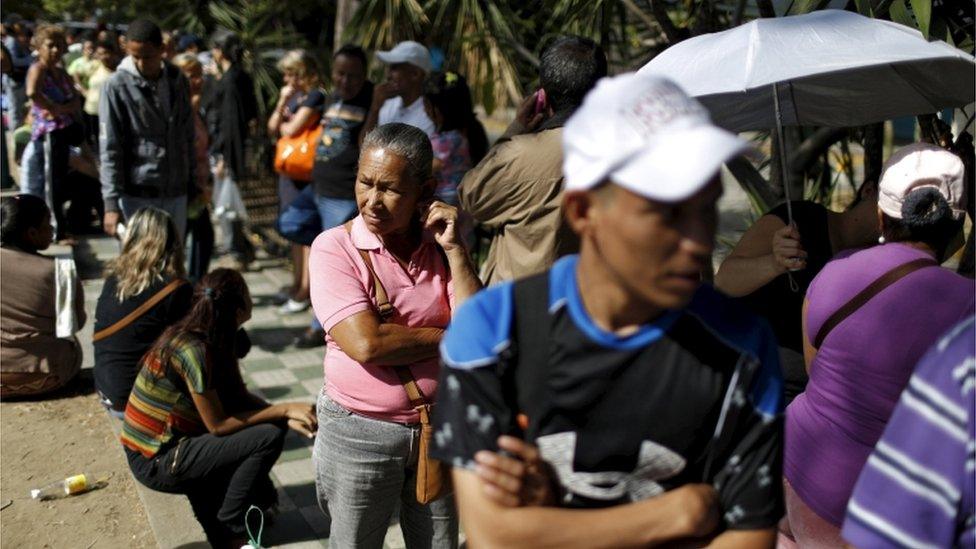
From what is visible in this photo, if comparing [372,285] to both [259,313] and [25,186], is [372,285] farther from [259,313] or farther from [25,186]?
[25,186]

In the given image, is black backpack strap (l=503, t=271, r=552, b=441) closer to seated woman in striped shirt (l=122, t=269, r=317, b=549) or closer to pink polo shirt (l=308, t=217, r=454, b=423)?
pink polo shirt (l=308, t=217, r=454, b=423)

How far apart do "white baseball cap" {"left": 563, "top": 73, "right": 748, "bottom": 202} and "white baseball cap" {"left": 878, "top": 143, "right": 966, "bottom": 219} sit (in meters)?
1.09

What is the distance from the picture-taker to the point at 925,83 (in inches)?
131

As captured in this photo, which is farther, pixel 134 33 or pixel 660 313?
pixel 134 33

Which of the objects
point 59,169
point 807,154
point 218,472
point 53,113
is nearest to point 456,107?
point 807,154

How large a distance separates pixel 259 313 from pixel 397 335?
4911mm

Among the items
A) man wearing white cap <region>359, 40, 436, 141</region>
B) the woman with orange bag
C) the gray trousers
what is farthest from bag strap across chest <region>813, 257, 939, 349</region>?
the woman with orange bag

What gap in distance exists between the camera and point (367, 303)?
9.56 ft

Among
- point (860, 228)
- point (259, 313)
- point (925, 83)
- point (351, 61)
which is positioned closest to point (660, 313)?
point (860, 228)

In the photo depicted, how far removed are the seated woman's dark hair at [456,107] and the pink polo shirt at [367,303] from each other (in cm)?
251

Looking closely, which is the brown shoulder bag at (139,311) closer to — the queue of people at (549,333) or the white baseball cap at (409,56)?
the queue of people at (549,333)

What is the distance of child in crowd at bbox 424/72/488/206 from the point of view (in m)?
5.52

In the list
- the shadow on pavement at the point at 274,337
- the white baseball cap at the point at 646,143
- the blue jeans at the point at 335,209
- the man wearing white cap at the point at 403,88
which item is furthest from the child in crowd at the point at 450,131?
the white baseball cap at the point at 646,143

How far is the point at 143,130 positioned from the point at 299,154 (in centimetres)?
110
